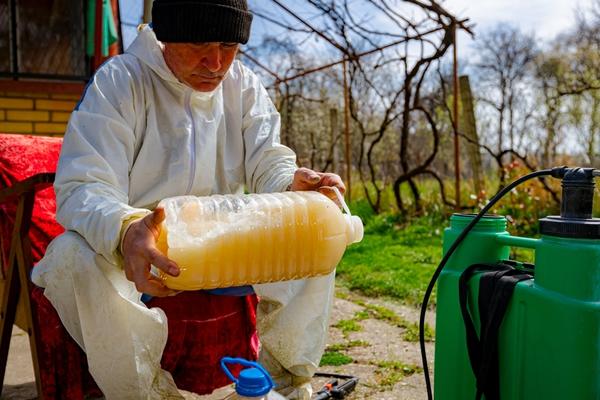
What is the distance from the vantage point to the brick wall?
5.80m

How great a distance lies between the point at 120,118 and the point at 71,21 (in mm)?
5503

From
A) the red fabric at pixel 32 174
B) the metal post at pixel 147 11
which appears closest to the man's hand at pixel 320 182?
the red fabric at pixel 32 174

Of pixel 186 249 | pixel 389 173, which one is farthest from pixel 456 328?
pixel 389 173

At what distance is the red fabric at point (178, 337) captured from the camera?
198 centimetres

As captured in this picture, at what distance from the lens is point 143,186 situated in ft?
6.53

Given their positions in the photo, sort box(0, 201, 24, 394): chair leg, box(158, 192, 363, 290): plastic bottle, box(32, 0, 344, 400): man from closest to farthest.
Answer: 1. box(158, 192, 363, 290): plastic bottle
2. box(32, 0, 344, 400): man
3. box(0, 201, 24, 394): chair leg

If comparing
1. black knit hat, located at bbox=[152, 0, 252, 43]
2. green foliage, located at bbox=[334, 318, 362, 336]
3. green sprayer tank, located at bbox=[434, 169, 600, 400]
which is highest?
black knit hat, located at bbox=[152, 0, 252, 43]

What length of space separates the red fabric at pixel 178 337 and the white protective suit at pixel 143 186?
0.17 m

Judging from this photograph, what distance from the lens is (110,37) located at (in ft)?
20.1

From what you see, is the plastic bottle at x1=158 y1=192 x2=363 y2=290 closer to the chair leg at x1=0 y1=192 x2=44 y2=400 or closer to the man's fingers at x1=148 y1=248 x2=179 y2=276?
the man's fingers at x1=148 y1=248 x2=179 y2=276

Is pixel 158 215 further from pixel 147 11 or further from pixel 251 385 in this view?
pixel 147 11

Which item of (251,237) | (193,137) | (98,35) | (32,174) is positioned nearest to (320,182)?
(251,237)

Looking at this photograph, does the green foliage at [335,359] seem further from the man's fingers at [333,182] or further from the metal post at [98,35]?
the metal post at [98,35]

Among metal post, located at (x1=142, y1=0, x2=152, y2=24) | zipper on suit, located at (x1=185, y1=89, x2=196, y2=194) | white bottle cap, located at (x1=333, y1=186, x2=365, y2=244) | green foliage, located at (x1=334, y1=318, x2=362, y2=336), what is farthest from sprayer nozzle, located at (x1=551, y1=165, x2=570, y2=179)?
metal post, located at (x1=142, y1=0, x2=152, y2=24)
